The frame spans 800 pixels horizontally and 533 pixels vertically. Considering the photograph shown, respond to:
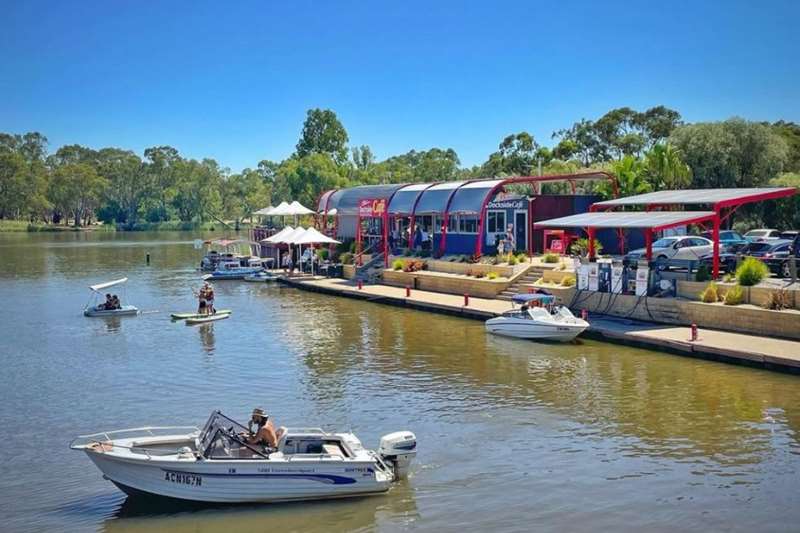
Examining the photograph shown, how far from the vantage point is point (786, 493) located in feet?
52.7

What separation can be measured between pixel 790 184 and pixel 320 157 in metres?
68.8

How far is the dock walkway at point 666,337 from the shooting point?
989 inches

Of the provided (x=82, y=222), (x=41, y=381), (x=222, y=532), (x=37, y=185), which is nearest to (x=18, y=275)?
(x=41, y=381)

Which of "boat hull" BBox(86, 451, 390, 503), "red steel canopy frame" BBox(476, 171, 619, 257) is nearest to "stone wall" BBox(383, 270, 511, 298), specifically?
"red steel canopy frame" BBox(476, 171, 619, 257)

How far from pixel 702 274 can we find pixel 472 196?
18022 mm

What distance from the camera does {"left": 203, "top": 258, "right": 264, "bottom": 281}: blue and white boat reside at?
5831cm

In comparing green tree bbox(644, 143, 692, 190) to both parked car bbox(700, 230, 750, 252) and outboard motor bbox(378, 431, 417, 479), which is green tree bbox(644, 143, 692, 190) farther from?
outboard motor bbox(378, 431, 417, 479)

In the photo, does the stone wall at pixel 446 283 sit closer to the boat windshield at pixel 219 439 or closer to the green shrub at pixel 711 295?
the green shrub at pixel 711 295

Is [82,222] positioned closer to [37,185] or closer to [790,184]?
[37,185]

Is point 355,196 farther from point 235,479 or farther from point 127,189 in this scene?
point 127,189

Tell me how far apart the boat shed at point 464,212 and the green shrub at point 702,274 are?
12.2 metres

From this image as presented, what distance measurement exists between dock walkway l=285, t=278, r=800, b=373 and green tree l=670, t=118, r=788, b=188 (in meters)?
25.4

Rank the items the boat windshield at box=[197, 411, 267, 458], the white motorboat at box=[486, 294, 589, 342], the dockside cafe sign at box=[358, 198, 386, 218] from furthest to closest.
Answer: the dockside cafe sign at box=[358, 198, 386, 218] < the white motorboat at box=[486, 294, 589, 342] < the boat windshield at box=[197, 411, 267, 458]

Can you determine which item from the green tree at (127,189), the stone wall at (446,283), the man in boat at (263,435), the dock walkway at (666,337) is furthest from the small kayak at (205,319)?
the green tree at (127,189)
